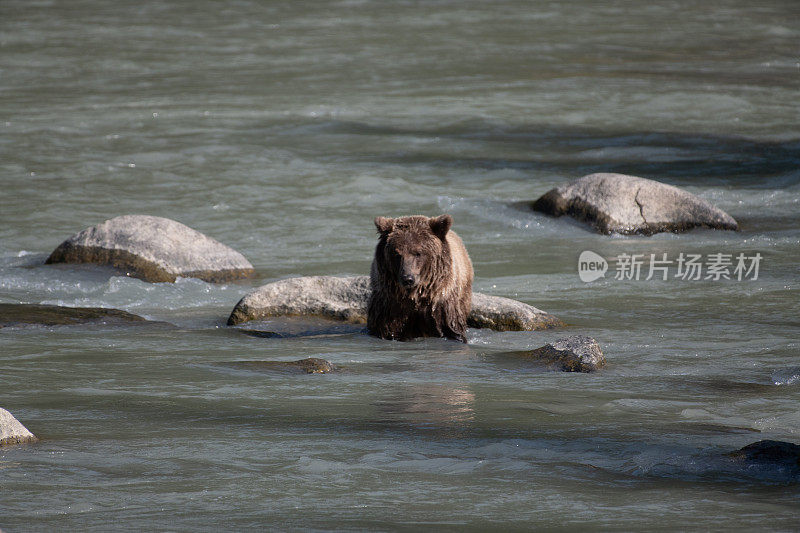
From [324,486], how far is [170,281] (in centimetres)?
738

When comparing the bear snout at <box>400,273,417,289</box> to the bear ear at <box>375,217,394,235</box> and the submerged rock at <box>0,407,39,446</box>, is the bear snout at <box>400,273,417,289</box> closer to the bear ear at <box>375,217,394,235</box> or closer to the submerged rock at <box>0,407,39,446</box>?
the bear ear at <box>375,217,394,235</box>

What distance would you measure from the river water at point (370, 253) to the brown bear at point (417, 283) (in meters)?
0.28

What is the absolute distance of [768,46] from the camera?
1272 inches

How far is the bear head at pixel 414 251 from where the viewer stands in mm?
10125

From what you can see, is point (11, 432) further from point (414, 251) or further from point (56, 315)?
point (56, 315)

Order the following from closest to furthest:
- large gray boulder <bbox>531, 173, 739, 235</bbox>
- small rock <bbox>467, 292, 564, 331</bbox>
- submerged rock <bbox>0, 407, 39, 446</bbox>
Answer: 1. submerged rock <bbox>0, 407, 39, 446</bbox>
2. small rock <bbox>467, 292, 564, 331</bbox>
3. large gray boulder <bbox>531, 173, 739, 235</bbox>

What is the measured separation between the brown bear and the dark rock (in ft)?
14.2

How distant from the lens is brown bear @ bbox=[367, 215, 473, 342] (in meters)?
10.2

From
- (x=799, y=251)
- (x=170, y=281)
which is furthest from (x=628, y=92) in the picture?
(x=170, y=281)

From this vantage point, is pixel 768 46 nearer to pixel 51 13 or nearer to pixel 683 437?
pixel 51 13

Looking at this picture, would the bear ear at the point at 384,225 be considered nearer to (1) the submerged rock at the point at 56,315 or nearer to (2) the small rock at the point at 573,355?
(2) the small rock at the point at 573,355

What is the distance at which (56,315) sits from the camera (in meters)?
11.1

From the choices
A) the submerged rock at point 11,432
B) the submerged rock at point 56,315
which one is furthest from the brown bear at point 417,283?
the submerged rock at point 11,432

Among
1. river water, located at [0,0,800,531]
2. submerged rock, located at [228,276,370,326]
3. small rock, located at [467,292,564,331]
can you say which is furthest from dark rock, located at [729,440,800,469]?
submerged rock, located at [228,276,370,326]
